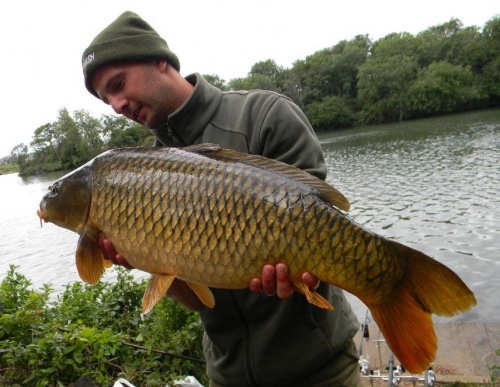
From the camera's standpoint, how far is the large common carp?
4.62 ft

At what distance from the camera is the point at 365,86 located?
174 feet

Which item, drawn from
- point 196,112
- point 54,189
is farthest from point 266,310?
point 54,189

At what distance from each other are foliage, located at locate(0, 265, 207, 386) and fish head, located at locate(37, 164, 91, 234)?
5.03 ft

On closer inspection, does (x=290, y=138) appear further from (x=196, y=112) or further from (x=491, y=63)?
(x=491, y=63)

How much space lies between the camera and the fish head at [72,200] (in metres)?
1.82

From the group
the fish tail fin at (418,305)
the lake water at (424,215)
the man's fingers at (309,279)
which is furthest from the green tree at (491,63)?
the man's fingers at (309,279)

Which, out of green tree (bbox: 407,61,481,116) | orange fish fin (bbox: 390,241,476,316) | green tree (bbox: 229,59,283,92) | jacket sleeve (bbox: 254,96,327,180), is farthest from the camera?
green tree (bbox: 229,59,283,92)

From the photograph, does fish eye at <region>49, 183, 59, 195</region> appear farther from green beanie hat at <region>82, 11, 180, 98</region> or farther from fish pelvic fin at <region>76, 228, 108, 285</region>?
green beanie hat at <region>82, 11, 180, 98</region>

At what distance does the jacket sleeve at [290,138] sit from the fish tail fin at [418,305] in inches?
18.4

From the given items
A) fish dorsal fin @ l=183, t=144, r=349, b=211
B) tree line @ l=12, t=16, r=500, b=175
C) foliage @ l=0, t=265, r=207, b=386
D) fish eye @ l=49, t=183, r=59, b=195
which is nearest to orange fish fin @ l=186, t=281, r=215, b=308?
fish dorsal fin @ l=183, t=144, r=349, b=211

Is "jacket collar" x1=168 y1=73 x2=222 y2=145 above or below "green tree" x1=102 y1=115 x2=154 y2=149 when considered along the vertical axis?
above

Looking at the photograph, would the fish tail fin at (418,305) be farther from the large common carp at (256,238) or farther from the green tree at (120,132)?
the green tree at (120,132)

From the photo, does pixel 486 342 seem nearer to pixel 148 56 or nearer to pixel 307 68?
pixel 148 56

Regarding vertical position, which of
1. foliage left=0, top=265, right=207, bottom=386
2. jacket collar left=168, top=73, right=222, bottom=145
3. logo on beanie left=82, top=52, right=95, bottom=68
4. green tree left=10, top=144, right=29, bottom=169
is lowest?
green tree left=10, top=144, right=29, bottom=169
